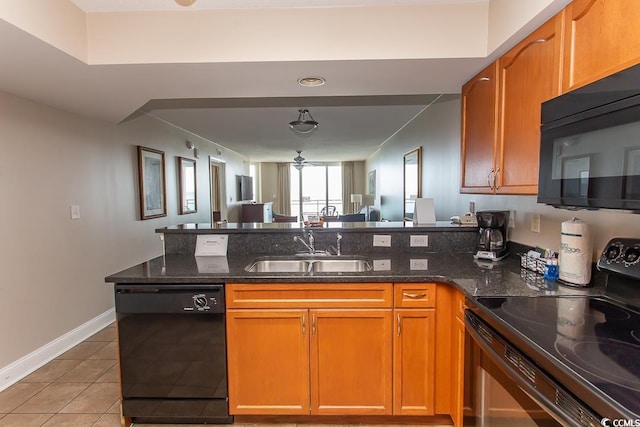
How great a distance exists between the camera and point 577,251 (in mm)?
1558

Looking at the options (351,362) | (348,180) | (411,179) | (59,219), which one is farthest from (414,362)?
(348,180)

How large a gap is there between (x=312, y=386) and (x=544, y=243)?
1.53 meters

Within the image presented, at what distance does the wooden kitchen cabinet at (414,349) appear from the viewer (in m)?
1.81

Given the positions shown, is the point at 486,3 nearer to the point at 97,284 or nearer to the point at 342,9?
the point at 342,9

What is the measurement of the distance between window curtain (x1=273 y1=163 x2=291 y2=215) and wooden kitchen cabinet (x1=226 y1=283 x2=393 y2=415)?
927cm

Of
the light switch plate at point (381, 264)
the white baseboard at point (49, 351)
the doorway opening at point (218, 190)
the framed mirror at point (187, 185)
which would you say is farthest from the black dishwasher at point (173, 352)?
the doorway opening at point (218, 190)

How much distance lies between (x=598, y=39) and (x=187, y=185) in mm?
4973

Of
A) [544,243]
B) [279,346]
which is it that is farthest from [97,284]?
[544,243]

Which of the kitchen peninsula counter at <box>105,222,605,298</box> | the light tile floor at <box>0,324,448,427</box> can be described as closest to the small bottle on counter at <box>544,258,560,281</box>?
the kitchen peninsula counter at <box>105,222,605,298</box>

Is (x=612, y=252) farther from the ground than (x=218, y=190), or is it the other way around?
(x=218, y=190)

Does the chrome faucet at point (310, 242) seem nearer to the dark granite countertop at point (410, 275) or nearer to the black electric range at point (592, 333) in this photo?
the dark granite countertop at point (410, 275)

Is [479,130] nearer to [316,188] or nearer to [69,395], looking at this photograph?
[69,395]

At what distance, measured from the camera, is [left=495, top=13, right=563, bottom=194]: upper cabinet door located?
1.44 meters

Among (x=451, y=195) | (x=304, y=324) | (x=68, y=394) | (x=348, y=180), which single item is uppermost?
(x=348, y=180)
